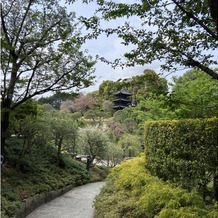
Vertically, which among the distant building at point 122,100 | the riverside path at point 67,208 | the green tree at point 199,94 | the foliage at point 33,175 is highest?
the distant building at point 122,100

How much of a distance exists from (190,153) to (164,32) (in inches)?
93.6

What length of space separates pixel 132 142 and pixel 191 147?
13.3 m

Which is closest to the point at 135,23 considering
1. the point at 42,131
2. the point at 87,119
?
the point at 42,131

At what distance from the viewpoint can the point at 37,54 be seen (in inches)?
275

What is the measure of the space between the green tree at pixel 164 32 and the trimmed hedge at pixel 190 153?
1.42m

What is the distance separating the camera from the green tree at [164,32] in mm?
3457

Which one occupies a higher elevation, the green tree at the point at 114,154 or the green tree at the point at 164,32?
the green tree at the point at 164,32

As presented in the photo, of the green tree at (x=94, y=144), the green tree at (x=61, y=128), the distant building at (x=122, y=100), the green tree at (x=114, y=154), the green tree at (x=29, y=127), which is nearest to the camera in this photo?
the green tree at (x=29, y=127)

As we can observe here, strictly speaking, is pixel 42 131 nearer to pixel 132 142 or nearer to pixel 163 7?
pixel 163 7

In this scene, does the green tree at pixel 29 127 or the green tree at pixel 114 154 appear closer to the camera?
the green tree at pixel 29 127

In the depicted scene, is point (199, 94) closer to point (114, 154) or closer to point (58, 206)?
point (58, 206)

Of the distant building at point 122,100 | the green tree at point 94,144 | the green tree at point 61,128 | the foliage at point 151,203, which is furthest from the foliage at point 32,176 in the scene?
the distant building at point 122,100

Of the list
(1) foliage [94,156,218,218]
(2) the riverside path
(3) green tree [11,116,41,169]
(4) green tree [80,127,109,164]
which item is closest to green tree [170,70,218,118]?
(1) foliage [94,156,218,218]

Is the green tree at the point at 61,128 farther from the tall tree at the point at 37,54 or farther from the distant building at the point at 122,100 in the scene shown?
the distant building at the point at 122,100
